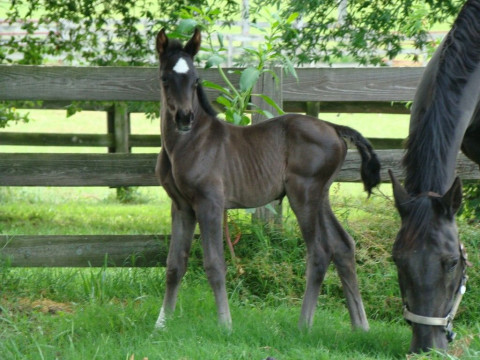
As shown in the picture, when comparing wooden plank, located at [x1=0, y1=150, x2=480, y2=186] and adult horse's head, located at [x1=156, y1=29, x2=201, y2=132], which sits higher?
adult horse's head, located at [x1=156, y1=29, x2=201, y2=132]

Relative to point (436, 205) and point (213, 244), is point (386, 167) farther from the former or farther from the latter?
point (436, 205)

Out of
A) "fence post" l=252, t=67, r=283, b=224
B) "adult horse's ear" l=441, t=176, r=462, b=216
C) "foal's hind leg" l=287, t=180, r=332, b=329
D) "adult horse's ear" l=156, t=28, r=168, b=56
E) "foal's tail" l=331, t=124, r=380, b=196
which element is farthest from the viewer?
"fence post" l=252, t=67, r=283, b=224

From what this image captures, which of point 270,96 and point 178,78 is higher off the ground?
point 178,78

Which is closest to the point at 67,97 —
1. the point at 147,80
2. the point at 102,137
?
the point at 147,80

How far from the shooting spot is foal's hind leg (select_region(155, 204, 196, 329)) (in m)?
4.82

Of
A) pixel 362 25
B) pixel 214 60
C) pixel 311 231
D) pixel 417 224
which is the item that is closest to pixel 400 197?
pixel 417 224

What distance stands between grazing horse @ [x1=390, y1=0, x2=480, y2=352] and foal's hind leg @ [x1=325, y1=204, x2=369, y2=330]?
0.95 meters

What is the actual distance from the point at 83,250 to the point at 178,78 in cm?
212

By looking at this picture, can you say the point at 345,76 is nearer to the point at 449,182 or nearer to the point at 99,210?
the point at 449,182

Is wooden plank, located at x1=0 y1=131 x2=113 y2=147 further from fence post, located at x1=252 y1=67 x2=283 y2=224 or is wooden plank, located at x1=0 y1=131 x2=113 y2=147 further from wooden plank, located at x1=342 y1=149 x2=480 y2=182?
wooden plank, located at x1=342 y1=149 x2=480 y2=182

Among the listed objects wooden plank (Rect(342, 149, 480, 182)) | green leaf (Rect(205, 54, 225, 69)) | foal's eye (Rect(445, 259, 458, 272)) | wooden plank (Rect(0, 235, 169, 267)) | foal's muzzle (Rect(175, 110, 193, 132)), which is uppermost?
green leaf (Rect(205, 54, 225, 69))

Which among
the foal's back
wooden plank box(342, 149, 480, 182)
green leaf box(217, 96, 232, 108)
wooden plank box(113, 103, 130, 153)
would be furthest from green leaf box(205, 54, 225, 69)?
wooden plank box(113, 103, 130, 153)

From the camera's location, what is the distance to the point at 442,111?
4156 mm

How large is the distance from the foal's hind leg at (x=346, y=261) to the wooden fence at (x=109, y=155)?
1151mm
